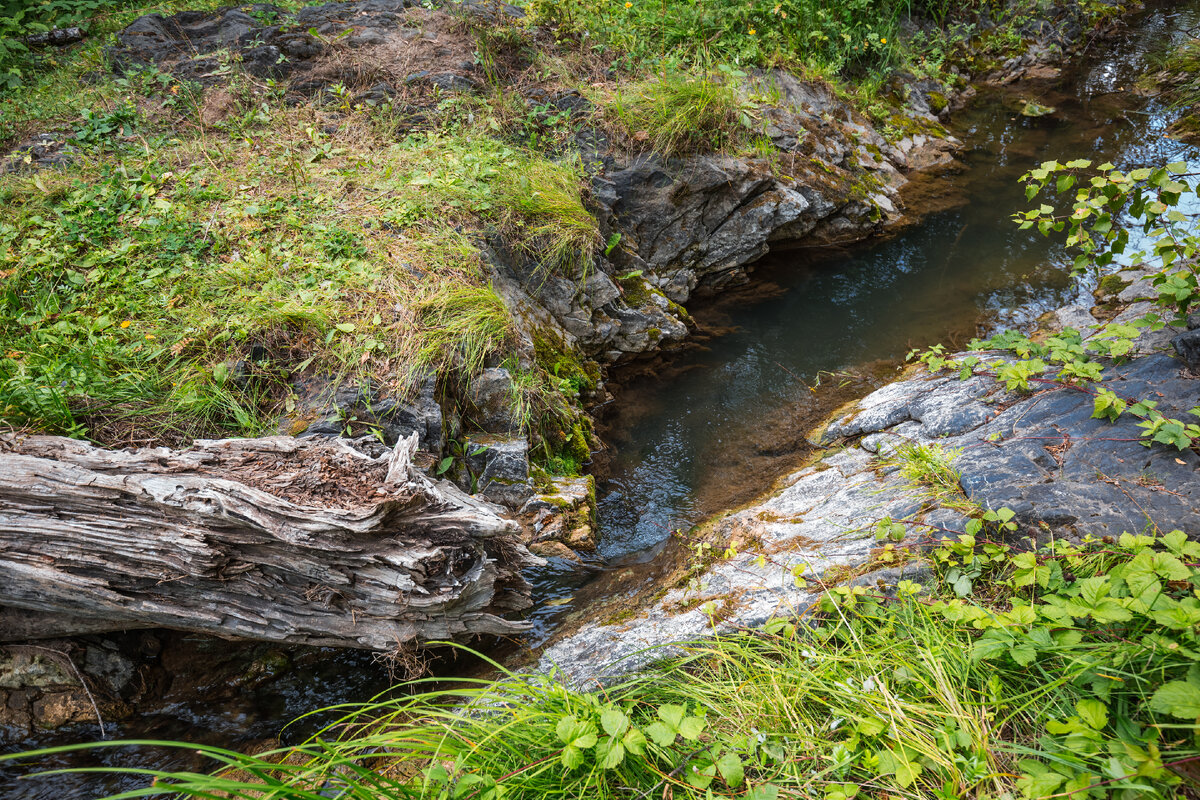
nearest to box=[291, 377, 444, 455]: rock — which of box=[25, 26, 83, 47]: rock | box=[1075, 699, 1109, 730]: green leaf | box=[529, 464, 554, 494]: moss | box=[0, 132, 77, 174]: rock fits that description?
box=[529, 464, 554, 494]: moss

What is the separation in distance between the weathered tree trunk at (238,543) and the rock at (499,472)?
2.63 feet

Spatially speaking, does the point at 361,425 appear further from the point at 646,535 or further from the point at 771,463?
the point at 771,463

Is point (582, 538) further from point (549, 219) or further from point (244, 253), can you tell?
point (244, 253)

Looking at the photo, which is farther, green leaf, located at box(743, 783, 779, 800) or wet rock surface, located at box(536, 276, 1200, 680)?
wet rock surface, located at box(536, 276, 1200, 680)

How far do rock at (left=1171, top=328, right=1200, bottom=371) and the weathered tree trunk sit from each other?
3.31 meters

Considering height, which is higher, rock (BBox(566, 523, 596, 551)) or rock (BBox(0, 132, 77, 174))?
rock (BBox(0, 132, 77, 174))

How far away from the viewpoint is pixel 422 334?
368 cm

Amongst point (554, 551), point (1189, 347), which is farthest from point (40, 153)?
point (1189, 347)

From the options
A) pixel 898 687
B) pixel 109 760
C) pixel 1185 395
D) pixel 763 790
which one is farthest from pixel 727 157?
pixel 109 760

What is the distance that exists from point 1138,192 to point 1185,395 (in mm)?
949

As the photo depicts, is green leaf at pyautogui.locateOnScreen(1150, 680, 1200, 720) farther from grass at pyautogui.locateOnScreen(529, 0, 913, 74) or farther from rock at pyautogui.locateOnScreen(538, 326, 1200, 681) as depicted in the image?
grass at pyautogui.locateOnScreen(529, 0, 913, 74)

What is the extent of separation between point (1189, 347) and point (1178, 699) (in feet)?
6.81

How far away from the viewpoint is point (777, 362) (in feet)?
17.0

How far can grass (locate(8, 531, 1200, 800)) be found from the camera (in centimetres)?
166
